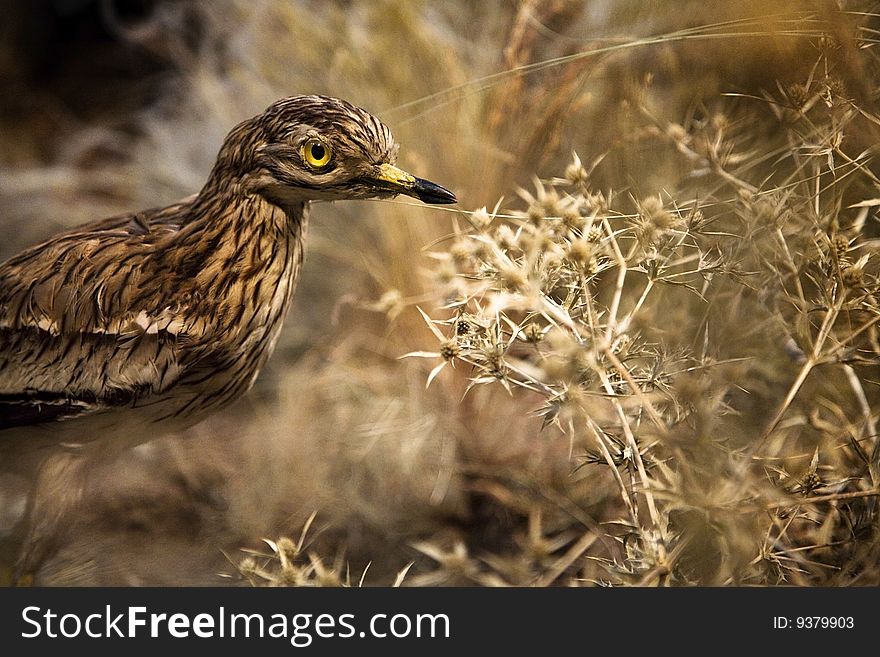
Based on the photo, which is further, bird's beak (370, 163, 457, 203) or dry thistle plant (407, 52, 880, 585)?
bird's beak (370, 163, 457, 203)

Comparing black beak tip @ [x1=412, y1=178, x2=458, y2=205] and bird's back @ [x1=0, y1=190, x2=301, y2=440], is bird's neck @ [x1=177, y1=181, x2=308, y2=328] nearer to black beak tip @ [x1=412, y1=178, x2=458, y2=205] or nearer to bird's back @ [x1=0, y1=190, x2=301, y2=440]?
bird's back @ [x1=0, y1=190, x2=301, y2=440]

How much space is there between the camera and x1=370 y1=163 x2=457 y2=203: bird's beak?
151 centimetres

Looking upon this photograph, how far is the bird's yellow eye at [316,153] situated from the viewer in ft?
4.87

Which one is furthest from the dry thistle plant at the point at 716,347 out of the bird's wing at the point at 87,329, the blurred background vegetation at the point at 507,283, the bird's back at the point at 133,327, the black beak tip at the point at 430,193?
the bird's wing at the point at 87,329

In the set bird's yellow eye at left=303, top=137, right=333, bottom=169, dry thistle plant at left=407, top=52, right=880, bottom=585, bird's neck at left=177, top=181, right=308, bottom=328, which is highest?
bird's yellow eye at left=303, top=137, right=333, bottom=169

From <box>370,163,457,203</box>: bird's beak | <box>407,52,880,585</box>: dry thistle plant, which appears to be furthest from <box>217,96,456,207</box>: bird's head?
<box>407,52,880,585</box>: dry thistle plant

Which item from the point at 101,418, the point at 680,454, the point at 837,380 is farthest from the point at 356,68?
the point at 680,454

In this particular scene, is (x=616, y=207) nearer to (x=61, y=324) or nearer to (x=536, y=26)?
(x=536, y=26)

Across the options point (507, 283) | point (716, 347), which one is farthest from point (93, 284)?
point (716, 347)

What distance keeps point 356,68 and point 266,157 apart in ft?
3.76

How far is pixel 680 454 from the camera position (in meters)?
1.21

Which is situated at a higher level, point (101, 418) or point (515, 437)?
point (515, 437)

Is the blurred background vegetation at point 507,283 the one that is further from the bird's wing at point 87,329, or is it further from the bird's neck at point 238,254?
the bird's wing at point 87,329

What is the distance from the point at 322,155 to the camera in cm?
150
